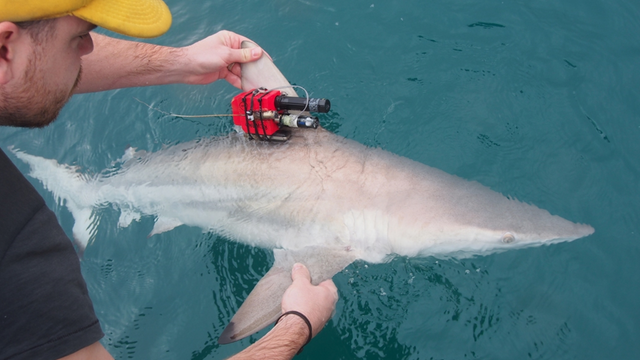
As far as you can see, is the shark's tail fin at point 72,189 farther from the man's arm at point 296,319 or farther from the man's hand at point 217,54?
the man's arm at point 296,319

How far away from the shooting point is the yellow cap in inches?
56.8

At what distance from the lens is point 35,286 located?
168cm

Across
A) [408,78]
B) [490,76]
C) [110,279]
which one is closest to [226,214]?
[110,279]

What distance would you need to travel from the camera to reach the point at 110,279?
13.5 ft

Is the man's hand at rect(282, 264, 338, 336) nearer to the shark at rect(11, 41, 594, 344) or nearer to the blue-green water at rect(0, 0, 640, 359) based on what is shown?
the shark at rect(11, 41, 594, 344)

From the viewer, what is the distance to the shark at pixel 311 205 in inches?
122

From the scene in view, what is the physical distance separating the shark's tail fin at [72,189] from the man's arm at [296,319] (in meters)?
2.51

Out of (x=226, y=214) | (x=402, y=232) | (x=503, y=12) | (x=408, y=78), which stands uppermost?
(x=503, y=12)

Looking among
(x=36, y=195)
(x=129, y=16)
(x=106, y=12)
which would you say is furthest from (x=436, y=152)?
(x=36, y=195)

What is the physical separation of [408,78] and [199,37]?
10.00ft

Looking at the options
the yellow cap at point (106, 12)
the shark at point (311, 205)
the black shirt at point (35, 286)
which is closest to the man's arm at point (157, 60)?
the shark at point (311, 205)

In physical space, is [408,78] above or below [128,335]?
above

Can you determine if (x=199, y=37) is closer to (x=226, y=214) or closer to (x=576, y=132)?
(x=226, y=214)

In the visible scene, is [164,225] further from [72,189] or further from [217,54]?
[217,54]
